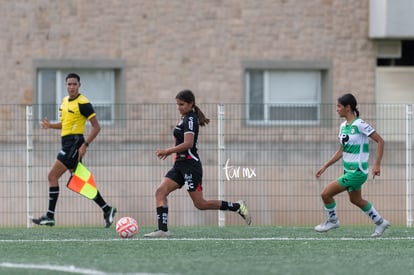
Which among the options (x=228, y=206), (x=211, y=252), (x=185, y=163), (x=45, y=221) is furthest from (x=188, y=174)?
(x=45, y=221)

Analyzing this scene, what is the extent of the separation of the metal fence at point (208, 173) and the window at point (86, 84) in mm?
753

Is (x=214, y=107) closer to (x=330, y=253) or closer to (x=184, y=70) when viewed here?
(x=184, y=70)

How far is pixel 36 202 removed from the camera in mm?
20219

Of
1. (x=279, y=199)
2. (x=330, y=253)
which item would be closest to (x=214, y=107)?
(x=279, y=199)

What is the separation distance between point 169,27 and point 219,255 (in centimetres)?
1125

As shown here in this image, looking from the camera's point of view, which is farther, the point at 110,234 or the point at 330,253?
the point at 110,234

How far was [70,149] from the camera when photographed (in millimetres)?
16812

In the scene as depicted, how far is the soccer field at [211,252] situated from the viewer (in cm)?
1106

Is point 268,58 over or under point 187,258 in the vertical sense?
over

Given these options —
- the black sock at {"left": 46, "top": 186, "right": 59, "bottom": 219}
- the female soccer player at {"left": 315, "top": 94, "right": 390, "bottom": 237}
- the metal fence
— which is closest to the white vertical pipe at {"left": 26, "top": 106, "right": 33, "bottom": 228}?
the metal fence

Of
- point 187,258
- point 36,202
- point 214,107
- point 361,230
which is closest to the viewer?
point 187,258

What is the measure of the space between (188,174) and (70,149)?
2589mm

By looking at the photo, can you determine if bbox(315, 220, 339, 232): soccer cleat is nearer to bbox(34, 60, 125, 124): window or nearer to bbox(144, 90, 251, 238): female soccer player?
bbox(144, 90, 251, 238): female soccer player

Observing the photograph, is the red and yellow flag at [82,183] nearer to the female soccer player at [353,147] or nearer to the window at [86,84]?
the female soccer player at [353,147]
